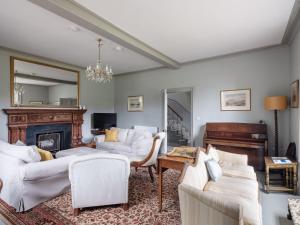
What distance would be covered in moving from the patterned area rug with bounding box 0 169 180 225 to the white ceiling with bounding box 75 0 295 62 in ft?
9.35

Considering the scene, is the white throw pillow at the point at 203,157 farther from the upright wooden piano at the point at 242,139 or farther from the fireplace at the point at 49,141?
the fireplace at the point at 49,141

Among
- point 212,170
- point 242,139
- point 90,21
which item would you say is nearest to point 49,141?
point 90,21

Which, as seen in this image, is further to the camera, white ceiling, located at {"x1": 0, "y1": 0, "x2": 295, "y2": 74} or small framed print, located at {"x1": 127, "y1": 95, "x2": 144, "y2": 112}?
small framed print, located at {"x1": 127, "y1": 95, "x2": 144, "y2": 112}

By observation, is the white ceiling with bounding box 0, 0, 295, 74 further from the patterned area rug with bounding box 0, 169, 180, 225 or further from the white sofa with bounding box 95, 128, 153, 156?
the patterned area rug with bounding box 0, 169, 180, 225

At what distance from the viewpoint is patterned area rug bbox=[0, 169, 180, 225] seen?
223 cm

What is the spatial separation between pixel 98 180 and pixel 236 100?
13.0 feet

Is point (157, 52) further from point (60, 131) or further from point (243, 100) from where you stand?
point (60, 131)

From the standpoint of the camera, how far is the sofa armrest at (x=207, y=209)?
1194 millimetres

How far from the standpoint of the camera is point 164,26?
126 inches

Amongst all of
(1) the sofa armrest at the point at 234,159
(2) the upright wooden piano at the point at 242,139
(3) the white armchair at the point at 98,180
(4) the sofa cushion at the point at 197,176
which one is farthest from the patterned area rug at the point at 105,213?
(2) the upright wooden piano at the point at 242,139

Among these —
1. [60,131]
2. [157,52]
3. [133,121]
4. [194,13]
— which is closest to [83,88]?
[60,131]

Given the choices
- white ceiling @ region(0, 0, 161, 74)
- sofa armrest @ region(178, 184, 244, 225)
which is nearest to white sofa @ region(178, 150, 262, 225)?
sofa armrest @ region(178, 184, 244, 225)

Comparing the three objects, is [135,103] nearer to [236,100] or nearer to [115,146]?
[115,146]

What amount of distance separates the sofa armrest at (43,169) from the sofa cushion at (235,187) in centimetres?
211
